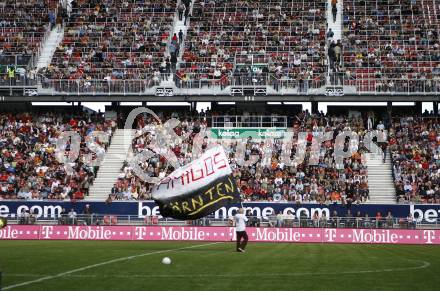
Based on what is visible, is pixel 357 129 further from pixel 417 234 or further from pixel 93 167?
pixel 93 167

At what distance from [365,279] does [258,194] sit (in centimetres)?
3077

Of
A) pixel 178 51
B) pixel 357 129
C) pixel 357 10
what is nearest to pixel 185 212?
pixel 357 129

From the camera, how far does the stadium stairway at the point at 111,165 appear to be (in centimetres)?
5144

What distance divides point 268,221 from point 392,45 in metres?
18.5

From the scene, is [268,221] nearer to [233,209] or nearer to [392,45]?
[233,209]

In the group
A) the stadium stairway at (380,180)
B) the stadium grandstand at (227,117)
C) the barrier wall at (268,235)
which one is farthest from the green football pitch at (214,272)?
the stadium stairway at (380,180)

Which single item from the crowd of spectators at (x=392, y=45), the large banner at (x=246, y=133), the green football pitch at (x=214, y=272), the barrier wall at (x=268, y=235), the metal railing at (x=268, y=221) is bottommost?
the green football pitch at (x=214, y=272)

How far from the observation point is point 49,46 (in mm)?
61219

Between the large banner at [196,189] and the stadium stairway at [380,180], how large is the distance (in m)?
22.3

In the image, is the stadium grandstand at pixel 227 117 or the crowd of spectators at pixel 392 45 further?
the crowd of spectators at pixel 392 45

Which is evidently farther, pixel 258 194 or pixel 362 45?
pixel 362 45

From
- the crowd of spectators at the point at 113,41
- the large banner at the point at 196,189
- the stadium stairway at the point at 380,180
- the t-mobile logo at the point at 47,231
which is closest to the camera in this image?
the large banner at the point at 196,189

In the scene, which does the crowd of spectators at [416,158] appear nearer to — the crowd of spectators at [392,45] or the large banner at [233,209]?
the large banner at [233,209]

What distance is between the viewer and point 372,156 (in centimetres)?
5250
